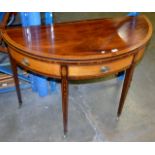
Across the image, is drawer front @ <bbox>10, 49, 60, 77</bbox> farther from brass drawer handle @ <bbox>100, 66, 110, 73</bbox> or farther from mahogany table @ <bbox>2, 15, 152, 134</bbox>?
brass drawer handle @ <bbox>100, 66, 110, 73</bbox>

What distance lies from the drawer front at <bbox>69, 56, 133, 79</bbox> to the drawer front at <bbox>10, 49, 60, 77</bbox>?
3.5 inches

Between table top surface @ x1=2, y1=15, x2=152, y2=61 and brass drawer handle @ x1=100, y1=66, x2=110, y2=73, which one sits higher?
table top surface @ x1=2, y1=15, x2=152, y2=61

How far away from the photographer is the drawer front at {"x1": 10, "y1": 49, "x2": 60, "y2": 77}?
4.20ft

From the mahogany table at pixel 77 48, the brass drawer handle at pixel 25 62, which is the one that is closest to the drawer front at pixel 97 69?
the mahogany table at pixel 77 48

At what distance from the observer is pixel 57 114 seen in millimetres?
1885

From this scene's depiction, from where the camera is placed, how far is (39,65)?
1.31 meters

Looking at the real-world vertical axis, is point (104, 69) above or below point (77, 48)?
below

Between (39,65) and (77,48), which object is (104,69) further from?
(39,65)

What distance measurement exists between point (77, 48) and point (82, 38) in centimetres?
13

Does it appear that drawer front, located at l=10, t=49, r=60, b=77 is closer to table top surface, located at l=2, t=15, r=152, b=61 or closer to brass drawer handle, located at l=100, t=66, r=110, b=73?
table top surface, located at l=2, t=15, r=152, b=61

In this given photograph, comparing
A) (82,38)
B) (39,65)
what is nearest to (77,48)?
(82,38)

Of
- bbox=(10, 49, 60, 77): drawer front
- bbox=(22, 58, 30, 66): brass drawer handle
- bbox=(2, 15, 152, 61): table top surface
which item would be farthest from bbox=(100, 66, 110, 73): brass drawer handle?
bbox=(22, 58, 30, 66): brass drawer handle
